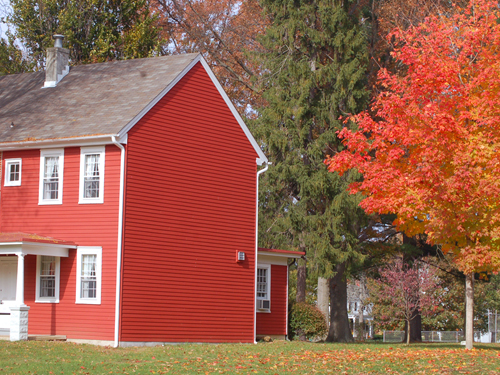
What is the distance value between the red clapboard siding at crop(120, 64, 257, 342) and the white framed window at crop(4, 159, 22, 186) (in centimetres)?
437

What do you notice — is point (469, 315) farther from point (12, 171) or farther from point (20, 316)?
point (12, 171)

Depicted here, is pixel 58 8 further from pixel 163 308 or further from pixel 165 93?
pixel 163 308

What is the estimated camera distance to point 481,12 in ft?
65.9

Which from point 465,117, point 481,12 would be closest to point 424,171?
point 465,117

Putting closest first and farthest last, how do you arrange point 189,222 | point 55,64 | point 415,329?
point 189,222
point 55,64
point 415,329

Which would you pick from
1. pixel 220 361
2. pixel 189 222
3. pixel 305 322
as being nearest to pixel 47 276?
pixel 189 222

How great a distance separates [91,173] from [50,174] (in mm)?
1655

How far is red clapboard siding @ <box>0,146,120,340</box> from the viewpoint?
2044 centimetres

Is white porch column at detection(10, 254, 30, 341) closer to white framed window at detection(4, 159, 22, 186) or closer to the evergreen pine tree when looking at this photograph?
white framed window at detection(4, 159, 22, 186)

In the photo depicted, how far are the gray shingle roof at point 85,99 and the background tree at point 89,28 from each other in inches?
353

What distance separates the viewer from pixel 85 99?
78.0 ft

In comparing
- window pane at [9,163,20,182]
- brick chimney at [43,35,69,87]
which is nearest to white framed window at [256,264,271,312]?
window pane at [9,163,20,182]

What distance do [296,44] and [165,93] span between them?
10.8 meters

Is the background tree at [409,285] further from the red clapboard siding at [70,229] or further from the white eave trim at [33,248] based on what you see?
the white eave trim at [33,248]
